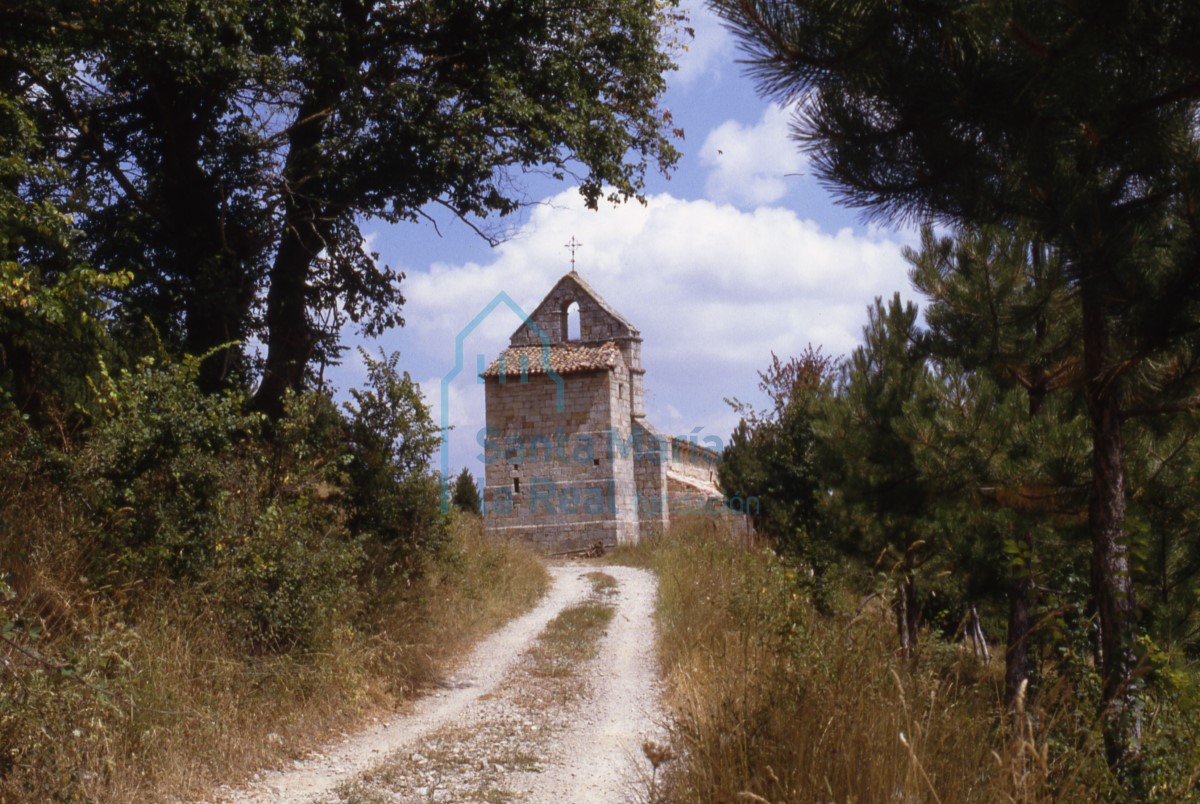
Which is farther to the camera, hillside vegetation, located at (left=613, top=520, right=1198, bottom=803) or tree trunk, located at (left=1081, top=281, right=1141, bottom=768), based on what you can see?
tree trunk, located at (left=1081, top=281, right=1141, bottom=768)

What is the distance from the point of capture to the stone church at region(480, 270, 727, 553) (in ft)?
88.0

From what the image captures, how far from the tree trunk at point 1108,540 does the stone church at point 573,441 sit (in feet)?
68.6

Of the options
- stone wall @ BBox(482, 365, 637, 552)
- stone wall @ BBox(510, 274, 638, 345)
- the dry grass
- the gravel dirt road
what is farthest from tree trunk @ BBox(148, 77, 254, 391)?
stone wall @ BBox(510, 274, 638, 345)

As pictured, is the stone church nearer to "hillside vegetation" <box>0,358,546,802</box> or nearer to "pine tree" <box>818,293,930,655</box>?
"pine tree" <box>818,293,930,655</box>

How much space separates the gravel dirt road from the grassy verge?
0.29m

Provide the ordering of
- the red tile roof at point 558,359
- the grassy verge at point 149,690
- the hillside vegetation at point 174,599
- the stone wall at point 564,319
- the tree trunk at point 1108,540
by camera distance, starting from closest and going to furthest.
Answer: the tree trunk at point 1108,540 → the grassy verge at point 149,690 → the hillside vegetation at point 174,599 → the red tile roof at point 558,359 → the stone wall at point 564,319

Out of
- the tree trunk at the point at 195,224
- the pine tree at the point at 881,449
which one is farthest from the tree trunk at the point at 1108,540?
the tree trunk at the point at 195,224

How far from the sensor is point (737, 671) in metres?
5.45

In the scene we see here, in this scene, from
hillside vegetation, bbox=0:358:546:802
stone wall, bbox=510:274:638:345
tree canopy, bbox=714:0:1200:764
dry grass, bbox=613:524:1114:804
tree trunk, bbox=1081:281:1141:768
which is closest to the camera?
dry grass, bbox=613:524:1114:804

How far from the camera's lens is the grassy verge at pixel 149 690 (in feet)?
15.5

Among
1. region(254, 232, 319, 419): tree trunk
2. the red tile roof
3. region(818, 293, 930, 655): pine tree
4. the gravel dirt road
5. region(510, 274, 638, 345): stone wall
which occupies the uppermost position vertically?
region(510, 274, 638, 345): stone wall

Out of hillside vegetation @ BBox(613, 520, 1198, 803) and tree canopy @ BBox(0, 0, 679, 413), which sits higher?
tree canopy @ BBox(0, 0, 679, 413)

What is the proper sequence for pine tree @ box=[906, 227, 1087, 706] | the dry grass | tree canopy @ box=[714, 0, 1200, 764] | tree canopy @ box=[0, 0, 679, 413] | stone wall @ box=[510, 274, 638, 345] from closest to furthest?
the dry grass
tree canopy @ box=[714, 0, 1200, 764]
pine tree @ box=[906, 227, 1087, 706]
tree canopy @ box=[0, 0, 679, 413]
stone wall @ box=[510, 274, 638, 345]

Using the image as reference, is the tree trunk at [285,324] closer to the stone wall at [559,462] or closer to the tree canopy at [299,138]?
the tree canopy at [299,138]
